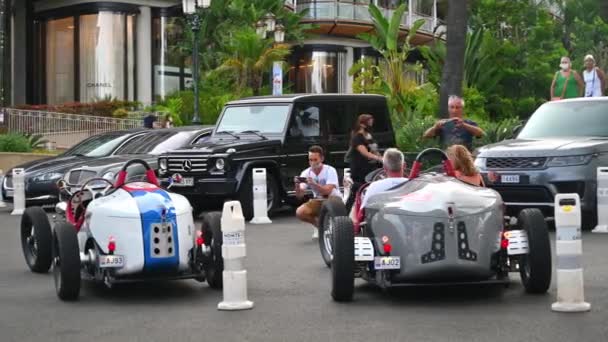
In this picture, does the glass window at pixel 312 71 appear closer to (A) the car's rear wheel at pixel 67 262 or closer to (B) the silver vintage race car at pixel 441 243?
(A) the car's rear wheel at pixel 67 262

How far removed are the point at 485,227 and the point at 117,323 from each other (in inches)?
116

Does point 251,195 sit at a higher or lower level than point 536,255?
lower

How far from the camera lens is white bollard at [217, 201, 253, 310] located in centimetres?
1005

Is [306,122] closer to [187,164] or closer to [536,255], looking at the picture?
[187,164]

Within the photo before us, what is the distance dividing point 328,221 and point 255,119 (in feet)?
27.1

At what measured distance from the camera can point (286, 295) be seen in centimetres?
1097

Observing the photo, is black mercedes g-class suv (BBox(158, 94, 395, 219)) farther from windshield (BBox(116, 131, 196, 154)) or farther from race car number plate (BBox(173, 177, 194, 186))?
windshield (BBox(116, 131, 196, 154))

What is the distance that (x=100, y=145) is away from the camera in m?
22.4

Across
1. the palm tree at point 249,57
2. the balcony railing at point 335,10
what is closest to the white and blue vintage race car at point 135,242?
the palm tree at point 249,57

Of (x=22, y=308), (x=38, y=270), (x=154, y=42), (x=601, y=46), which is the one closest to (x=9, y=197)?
(x=38, y=270)

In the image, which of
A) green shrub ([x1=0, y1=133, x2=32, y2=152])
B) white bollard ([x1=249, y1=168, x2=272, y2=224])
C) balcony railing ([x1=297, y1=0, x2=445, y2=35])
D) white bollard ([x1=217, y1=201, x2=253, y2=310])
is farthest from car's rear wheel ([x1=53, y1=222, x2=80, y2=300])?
balcony railing ([x1=297, y1=0, x2=445, y2=35])

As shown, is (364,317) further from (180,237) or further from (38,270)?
(38,270)

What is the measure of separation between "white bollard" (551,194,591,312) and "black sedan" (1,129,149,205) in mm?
13242

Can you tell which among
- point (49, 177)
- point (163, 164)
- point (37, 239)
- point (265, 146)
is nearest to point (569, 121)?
point (265, 146)
